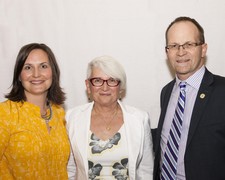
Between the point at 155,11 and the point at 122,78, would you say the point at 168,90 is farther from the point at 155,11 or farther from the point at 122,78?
the point at 155,11

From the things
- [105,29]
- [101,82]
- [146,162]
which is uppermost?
[105,29]

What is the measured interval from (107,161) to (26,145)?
67 centimetres

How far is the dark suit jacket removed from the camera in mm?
1856

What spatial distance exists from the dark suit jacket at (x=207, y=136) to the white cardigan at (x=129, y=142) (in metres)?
0.46

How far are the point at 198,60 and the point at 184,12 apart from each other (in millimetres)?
967

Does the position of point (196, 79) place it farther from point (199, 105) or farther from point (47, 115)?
point (47, 115)

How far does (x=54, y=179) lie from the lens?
2221 mm

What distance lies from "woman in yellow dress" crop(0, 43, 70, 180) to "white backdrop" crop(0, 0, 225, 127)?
0.60 metres

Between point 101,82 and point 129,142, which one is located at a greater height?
point 101,82

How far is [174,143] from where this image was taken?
2.05m

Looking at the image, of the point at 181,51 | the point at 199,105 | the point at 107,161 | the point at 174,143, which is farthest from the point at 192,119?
the point at 107,161

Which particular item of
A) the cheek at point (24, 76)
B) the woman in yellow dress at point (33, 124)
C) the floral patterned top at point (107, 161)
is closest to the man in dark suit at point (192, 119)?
the floral patterned top at point (107, 161)

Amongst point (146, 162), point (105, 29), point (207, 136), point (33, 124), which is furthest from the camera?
point (105, 29)

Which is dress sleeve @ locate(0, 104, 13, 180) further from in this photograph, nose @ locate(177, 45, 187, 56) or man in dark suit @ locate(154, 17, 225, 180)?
nose @ locate(177, 45, 187, 56)
